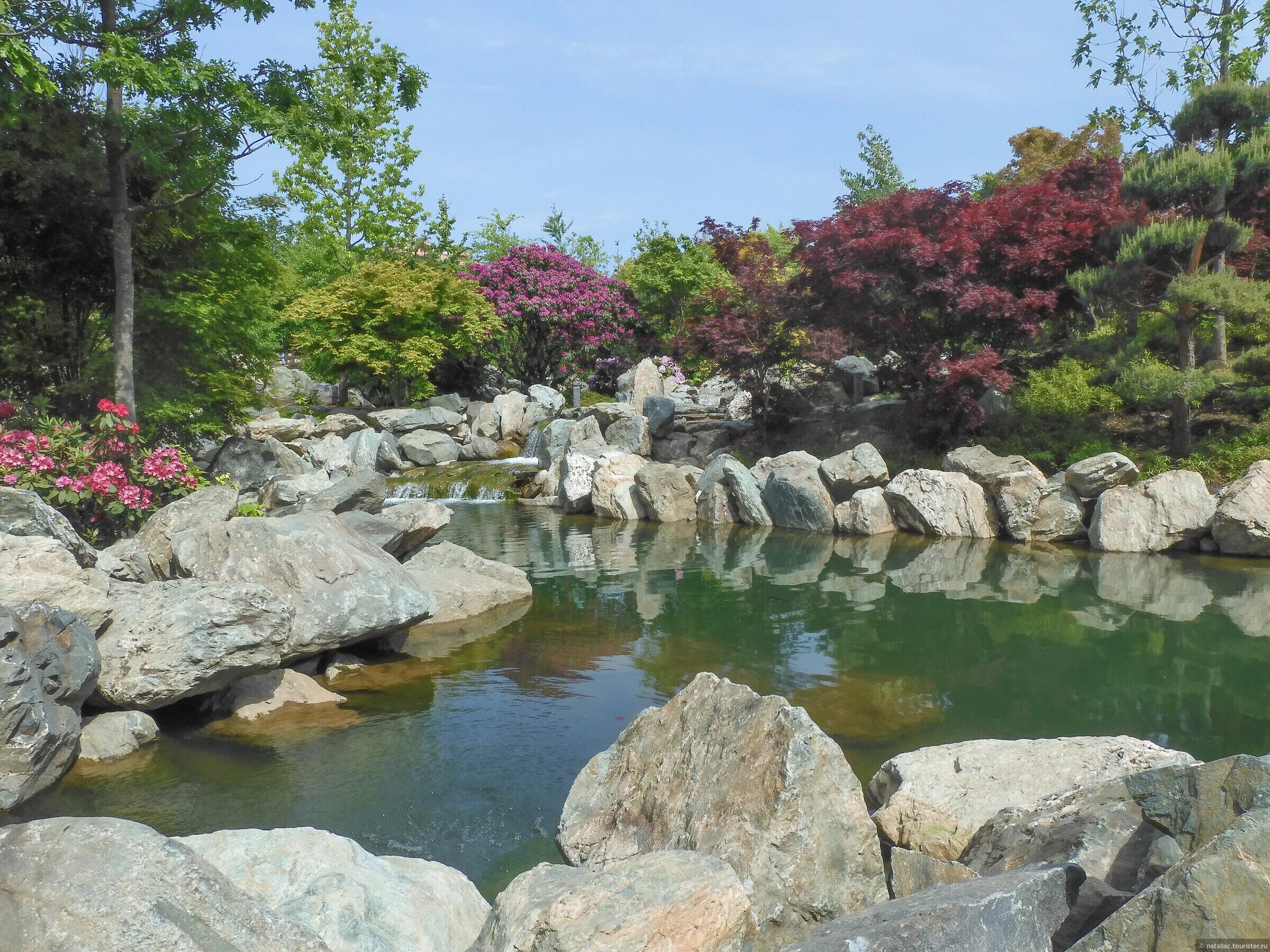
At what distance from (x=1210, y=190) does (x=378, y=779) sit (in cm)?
1467

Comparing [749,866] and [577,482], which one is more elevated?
[577,482]

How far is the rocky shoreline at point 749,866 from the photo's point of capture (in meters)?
2.75

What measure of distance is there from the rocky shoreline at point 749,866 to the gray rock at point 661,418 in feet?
55.3

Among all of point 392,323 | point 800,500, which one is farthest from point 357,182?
point 800,500

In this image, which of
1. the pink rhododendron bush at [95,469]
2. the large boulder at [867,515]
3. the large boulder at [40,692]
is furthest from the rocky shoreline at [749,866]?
the large boulder at [867,515]

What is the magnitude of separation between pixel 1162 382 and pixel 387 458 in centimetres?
1590

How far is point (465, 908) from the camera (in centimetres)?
393

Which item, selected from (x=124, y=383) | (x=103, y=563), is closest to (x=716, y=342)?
(x=124, y=383)

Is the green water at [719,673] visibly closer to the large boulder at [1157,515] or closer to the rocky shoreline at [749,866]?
the large boulder at [1157,515]

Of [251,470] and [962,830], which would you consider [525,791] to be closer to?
[962,830]

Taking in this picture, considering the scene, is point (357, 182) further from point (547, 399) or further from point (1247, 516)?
point (1247, 516)

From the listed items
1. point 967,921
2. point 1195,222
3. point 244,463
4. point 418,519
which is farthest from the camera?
point 244,463

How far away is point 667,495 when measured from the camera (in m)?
17.4

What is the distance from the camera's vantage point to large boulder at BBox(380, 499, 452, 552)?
36.4 feet
